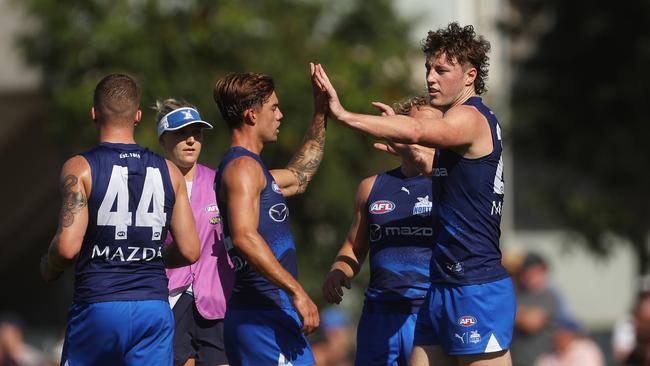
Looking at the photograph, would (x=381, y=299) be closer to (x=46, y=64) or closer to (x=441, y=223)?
(x=441, y=223)

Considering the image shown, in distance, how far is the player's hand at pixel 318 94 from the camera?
6848 millimetres

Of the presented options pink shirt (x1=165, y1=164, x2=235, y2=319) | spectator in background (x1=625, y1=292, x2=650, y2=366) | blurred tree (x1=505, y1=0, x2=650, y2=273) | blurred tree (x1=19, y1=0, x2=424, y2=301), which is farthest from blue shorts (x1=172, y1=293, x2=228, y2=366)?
blurred tree (x1=505, y1=0, x2=650, y2=273)

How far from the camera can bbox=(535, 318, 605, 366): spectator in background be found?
11.8 metres

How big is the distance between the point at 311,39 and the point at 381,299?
961 centimetres

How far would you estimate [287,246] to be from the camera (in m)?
7.20

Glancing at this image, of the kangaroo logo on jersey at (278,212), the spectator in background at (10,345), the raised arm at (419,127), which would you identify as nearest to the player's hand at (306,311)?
the kangaroo logo on jersey at (278,212)

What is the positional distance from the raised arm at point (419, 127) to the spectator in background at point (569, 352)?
18.7 ft

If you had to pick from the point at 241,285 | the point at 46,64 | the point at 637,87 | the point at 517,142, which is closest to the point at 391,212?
the point at 241,285

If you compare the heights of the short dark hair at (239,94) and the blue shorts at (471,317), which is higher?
the short dark hair at (239,94)

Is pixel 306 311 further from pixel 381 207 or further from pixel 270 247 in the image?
pixel 381 207

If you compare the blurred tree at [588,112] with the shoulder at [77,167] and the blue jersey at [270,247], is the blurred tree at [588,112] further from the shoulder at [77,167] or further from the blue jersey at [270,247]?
the shoulder at [77,167]

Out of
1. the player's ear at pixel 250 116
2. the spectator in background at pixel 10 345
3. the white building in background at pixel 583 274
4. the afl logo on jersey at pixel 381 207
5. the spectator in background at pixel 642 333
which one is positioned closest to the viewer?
the player's ear at pixel 250 116

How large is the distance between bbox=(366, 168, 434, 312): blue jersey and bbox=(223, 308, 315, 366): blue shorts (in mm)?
805

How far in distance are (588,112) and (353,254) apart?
18.4 meters
